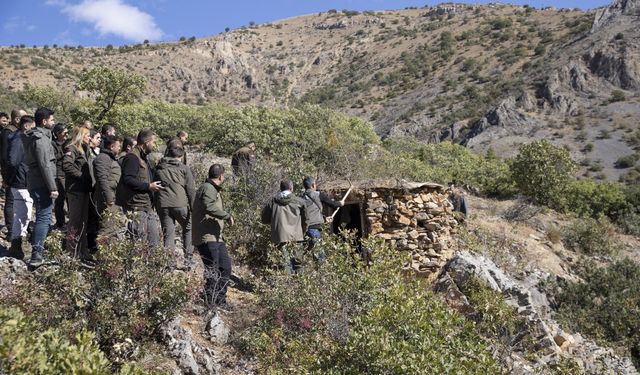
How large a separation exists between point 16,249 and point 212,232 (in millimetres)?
2052

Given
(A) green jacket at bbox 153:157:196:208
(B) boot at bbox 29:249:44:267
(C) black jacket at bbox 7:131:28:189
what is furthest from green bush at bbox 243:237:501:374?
(C) black jacket at bbox 7:131:28:189

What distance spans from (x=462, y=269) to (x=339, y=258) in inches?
123

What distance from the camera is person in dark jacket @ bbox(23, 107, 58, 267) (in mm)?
5434

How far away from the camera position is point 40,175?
555 cm

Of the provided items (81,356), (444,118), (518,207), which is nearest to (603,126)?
(444,118)

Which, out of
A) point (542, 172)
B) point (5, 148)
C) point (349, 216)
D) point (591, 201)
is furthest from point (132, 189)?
point (591, 201)

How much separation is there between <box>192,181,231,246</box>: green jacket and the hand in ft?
1.34

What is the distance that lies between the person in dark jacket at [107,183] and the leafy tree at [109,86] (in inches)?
470

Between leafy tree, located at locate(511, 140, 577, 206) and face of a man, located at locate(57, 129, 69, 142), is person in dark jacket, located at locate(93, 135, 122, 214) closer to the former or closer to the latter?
face of a man, located at locate(57, 129, 69, 142)

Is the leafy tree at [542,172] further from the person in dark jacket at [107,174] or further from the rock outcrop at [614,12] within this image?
the rock outcrop at [614,12]

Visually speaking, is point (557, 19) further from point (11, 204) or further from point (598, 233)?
point (11, 204)

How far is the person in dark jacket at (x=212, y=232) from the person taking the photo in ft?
19.1

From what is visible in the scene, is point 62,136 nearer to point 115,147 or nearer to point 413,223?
point 115,147

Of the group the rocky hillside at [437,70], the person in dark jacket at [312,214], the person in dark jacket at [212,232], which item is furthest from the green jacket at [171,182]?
the rocky hillside at [437,70]
